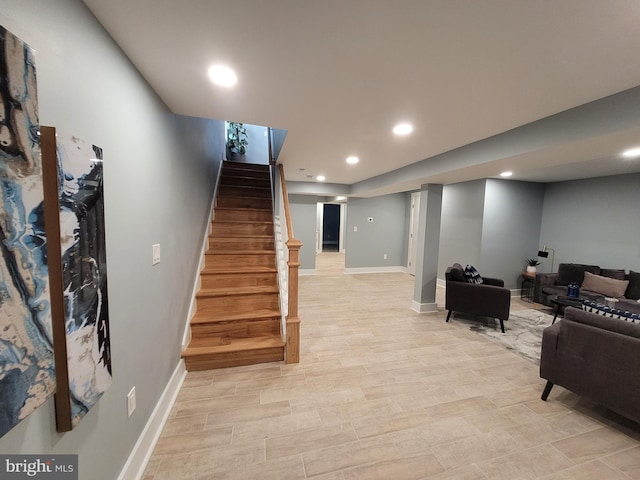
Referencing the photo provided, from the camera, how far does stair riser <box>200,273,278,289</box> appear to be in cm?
283

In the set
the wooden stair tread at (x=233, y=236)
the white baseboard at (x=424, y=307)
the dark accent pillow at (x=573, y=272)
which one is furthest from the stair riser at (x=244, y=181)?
the dark accent pillow at (x=573, y=272)

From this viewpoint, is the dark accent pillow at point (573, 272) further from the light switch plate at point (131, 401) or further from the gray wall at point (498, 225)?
the light switch plate at point (131, 401)

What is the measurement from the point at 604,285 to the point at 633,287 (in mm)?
295

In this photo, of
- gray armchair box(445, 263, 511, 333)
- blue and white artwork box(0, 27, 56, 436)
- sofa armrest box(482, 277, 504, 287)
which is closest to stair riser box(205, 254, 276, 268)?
blue and white artwork box(0, 27, 56, 436)

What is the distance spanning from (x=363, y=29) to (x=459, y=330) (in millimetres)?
3561

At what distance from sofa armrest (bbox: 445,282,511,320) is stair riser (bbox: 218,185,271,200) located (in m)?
3.21

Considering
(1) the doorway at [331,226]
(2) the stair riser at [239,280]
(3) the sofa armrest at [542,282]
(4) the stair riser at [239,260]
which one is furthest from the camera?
(1) the doorway at [331,226]

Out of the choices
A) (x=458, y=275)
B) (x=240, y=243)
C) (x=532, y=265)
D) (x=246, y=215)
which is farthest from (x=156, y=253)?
(x=532, y=265)

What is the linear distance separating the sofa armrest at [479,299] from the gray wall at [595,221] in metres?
2.38

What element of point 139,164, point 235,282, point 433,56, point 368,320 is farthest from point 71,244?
point 368,320

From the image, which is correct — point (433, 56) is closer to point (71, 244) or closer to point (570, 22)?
point (570, 22)

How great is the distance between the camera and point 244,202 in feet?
13.2

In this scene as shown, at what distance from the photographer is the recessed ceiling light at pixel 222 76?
1387mm

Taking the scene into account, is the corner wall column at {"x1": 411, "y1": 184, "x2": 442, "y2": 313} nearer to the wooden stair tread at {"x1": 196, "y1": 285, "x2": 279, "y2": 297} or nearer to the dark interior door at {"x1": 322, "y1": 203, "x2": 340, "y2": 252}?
the wooden stair tread at {"x1": 196, "y1": 285, "x2": 279, "y2": 297}
